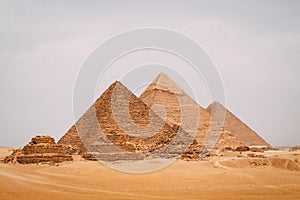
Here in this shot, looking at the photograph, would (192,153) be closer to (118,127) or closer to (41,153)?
(118,127)

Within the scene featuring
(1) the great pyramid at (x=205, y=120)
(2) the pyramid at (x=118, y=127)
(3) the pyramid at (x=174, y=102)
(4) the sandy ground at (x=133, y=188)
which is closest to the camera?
(4) the sandy ground at (x=133, y=188)

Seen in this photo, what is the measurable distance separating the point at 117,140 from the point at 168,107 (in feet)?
91.8

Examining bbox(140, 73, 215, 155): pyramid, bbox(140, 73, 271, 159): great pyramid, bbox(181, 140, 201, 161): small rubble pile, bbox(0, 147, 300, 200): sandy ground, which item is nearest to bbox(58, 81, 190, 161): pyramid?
bbox(181, 140, 201, 161): small rubble pile

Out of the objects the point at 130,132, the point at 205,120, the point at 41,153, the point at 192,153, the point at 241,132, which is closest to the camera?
the point at 41,153

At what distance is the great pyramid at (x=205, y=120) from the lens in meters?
55.0

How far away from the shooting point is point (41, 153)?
82.2ft

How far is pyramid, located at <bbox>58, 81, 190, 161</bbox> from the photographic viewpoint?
102 feet

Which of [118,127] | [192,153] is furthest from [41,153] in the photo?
[192,153]

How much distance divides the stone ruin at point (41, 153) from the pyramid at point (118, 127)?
3304 millimetres

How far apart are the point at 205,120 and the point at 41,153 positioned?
125 feet

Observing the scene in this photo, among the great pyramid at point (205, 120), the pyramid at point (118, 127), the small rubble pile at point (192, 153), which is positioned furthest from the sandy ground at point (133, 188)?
the great pyramid at point (205, 120)

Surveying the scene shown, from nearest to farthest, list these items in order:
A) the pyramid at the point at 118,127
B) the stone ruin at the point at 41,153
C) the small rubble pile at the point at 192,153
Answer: the stone ruin at the point at 41,153
the pyramid at the point at 118,127
the small rubble pile at the point at 192,153

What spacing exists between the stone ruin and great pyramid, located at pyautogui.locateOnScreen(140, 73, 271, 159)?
95.1ft

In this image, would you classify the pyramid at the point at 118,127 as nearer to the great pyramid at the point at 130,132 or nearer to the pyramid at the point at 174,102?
the great pyramid at the point at 130,132
